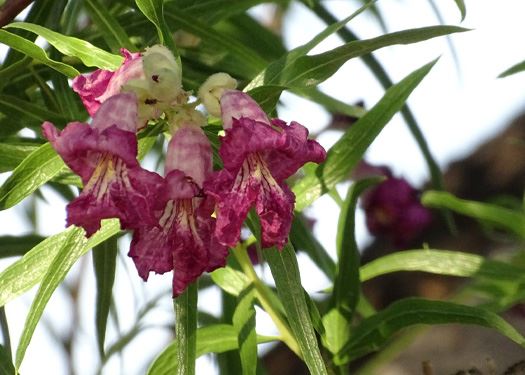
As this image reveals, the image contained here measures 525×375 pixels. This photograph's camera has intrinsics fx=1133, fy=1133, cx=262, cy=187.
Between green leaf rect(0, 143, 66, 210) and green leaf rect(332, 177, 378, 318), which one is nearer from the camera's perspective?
green leaf rect(0, 143, 66, 210)

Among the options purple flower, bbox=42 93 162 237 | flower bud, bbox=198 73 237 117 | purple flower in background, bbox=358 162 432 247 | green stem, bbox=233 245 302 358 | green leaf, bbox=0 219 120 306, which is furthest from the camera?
purple flower in background, bbox=358 162 432 247

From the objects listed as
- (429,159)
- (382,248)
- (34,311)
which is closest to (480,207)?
(429,159)

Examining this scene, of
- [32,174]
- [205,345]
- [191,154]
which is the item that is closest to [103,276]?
[205,345]

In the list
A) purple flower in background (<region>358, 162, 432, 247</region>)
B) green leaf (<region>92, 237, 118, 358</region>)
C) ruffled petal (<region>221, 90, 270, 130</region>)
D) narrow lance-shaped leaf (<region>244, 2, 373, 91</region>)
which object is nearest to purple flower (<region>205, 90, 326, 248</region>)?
ruffled petal (<region>221, 90, 270, 130</region>)

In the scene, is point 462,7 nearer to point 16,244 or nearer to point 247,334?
point 247,334

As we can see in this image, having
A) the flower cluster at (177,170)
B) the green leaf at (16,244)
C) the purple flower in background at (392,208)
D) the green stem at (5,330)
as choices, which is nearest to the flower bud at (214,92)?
the flower cluster at (177,170)

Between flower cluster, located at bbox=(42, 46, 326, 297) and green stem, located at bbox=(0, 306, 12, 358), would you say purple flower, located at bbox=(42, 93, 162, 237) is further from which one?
green stem, located at bbox=(0, 306, 12, 358)

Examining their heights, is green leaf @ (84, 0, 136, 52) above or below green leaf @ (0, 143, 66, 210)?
above
